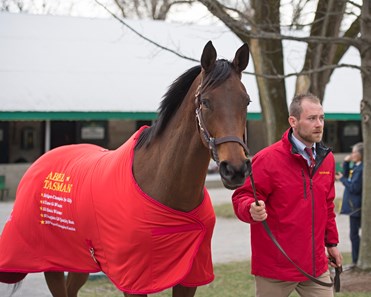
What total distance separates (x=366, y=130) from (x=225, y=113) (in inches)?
169

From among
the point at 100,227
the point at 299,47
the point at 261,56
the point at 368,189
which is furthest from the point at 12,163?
the point at 100,227

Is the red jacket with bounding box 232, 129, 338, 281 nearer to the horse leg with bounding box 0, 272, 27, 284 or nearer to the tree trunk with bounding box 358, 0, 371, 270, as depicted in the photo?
the horse leg with bounding box 0, 272, 27, 284

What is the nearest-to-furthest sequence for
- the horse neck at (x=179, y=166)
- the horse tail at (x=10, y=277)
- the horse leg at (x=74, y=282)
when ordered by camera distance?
the horse neck at (x=179, y=166), the horse tail at (x=10, y=277), the horse leg at (x=74, y=282)

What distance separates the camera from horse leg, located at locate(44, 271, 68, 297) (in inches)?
200

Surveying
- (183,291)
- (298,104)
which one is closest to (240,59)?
(298,104)

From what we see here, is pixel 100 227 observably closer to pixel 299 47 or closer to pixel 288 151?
pixel 288 151

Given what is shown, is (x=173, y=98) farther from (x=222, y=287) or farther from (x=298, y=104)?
(x=222, y=287)

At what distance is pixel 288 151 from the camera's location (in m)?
3.81

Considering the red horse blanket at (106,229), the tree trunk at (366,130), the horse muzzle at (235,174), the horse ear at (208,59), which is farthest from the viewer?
the tree trunk at (366,130)

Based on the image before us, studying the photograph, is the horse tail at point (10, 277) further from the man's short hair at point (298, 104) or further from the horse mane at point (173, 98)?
the man's short hair at point (298, 104)

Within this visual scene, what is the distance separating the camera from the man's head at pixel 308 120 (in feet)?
12.3

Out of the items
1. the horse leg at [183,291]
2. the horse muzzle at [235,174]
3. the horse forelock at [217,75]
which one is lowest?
the horse leg at [183,291]

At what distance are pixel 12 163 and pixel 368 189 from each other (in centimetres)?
1586

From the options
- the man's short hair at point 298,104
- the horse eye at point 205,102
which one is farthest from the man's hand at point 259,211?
the man's short hair at point 298,104
